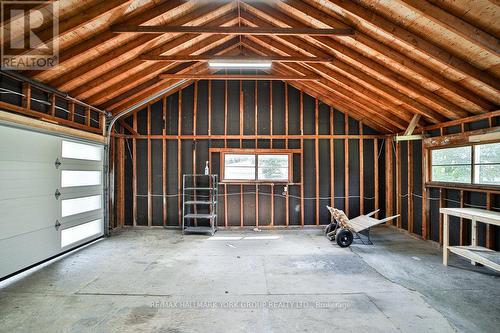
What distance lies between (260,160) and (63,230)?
486 centimetres

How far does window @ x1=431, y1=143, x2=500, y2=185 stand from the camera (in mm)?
4430

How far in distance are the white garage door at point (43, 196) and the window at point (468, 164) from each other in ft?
25.7

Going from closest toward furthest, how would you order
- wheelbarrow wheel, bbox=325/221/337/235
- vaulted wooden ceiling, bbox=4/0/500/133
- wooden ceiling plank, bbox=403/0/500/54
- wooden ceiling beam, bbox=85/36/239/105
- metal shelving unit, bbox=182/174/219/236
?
1. wooden ceiling plank, bbox=403/0/500/54
2. vaulted wooden ceiling, bbox=4/0/500/133
3. wooden ceiling beam, bbox=85/36/239/105
4. wheelbarrow wheel, bbox=325/221/337/235
5. metal shelving unit, bbox=182/174/219/236

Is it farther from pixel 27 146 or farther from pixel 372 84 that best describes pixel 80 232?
pixel 372 84

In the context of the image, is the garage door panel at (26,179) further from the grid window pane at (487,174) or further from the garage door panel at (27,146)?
the grid window pane at (487,174)

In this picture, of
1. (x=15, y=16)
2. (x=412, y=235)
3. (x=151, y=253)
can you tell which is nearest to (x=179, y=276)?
(x=151, y=253)

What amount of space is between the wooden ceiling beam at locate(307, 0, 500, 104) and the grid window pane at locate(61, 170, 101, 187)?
18.0ft

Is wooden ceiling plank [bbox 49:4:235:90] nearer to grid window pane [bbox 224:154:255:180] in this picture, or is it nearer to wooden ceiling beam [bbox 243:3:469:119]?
wooden ceiling beam [bbox 243:3:469:119]

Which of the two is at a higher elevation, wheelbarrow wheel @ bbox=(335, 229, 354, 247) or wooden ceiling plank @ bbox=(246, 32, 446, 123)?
wooden ceiling plank @ bbox=(246, 32, 446, 123)

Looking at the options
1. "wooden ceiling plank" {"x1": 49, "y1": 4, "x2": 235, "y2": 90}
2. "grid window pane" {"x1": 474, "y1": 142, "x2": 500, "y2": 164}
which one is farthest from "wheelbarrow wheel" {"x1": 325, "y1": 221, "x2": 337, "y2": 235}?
"wooden ceiling plank" {"x1": 49, "y1": 4, "x2": 235, "y2": 90}

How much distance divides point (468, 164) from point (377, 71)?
2.55 meters

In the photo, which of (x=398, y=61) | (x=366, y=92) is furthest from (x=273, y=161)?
(x=398, y=61)

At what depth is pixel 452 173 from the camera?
532 centimetres

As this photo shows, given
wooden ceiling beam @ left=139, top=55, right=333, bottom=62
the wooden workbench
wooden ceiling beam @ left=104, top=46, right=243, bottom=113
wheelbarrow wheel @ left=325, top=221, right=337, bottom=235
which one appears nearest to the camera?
the wooden workbench
